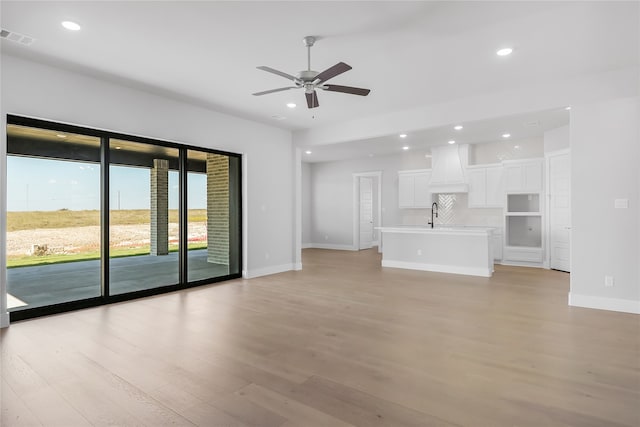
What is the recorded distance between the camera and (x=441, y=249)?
7.10 metres

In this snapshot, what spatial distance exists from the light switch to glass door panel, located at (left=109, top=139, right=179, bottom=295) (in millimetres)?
5974

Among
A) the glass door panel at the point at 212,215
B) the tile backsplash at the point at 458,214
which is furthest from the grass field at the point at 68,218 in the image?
the tile backsplash at the point at 458,214

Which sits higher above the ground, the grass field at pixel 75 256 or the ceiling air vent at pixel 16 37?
the ceiling air vent at pixel 16 37

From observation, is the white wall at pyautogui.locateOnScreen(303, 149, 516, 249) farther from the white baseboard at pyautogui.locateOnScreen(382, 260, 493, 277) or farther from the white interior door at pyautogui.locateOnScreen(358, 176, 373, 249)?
the white baseboard at pyautogui.locateOnScreen(382, 260, 493, 277)

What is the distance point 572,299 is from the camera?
4.54 metres

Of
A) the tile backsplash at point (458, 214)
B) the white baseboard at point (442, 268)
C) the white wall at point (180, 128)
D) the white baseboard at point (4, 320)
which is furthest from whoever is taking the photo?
the tile backsplash at point (458, 214)

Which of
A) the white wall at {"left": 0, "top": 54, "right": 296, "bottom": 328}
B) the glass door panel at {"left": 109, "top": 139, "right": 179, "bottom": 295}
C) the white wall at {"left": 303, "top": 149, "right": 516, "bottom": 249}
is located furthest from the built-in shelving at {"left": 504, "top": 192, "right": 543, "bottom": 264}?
the glass door panel at {"left": 109, "top": 139, "right": 179, "bottom": 295}

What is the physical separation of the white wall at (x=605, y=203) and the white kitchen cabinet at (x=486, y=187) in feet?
12.3

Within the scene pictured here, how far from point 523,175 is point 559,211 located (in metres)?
1.07

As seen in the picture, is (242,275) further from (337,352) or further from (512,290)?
(512,290)

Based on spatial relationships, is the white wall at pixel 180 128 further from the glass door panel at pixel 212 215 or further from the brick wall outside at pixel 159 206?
the brick wall outside at pixel 159 206

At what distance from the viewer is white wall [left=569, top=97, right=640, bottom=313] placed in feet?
13.7

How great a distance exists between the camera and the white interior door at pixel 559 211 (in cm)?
703

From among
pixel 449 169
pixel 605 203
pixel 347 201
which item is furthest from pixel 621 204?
pixel 347 201
